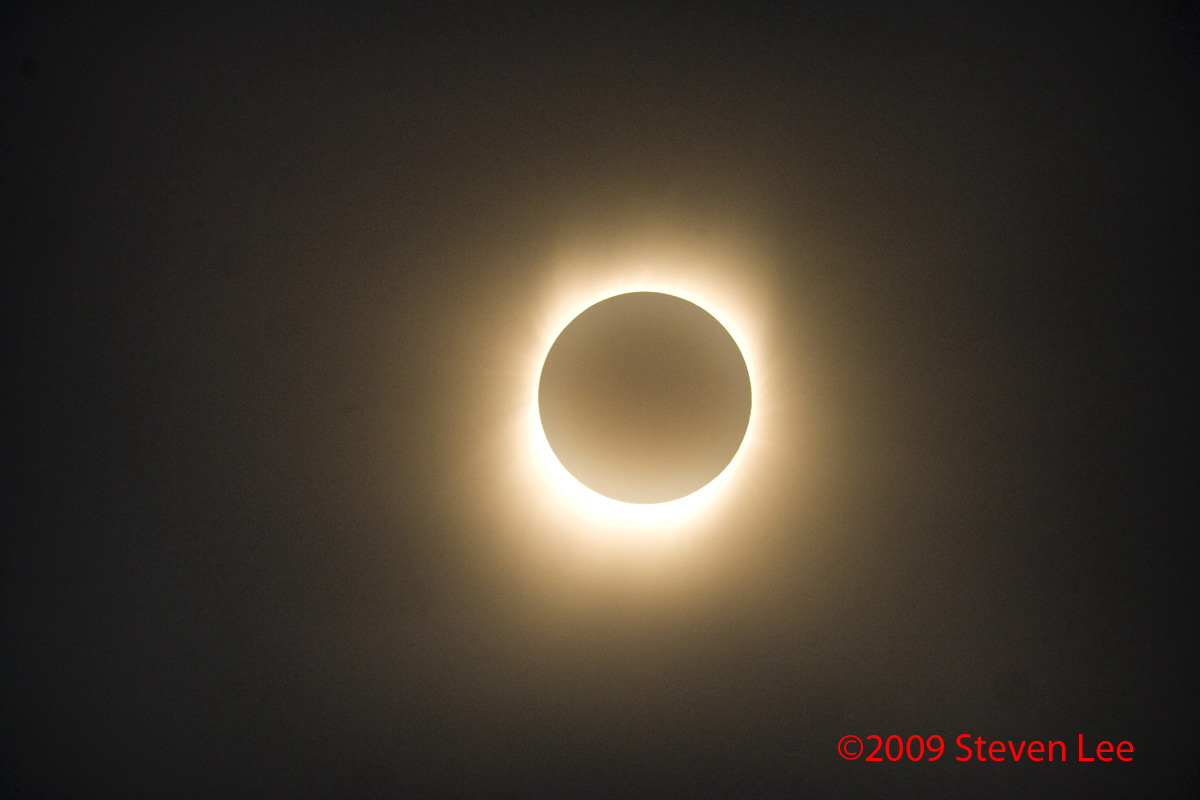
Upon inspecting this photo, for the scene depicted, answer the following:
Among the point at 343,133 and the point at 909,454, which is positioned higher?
the point at 343,133

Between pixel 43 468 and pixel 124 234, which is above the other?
pixel 124 234

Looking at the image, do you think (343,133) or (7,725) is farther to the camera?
(7,725)

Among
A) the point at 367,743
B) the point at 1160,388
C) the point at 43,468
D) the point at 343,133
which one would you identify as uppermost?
the point at 1160,388

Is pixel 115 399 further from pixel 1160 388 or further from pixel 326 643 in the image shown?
pixel 1160 388

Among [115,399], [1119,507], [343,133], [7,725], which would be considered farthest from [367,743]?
[1119,507]

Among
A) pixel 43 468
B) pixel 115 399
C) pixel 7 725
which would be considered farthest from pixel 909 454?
pixel 7 725

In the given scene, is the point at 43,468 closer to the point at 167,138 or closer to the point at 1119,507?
the point at 167,138
